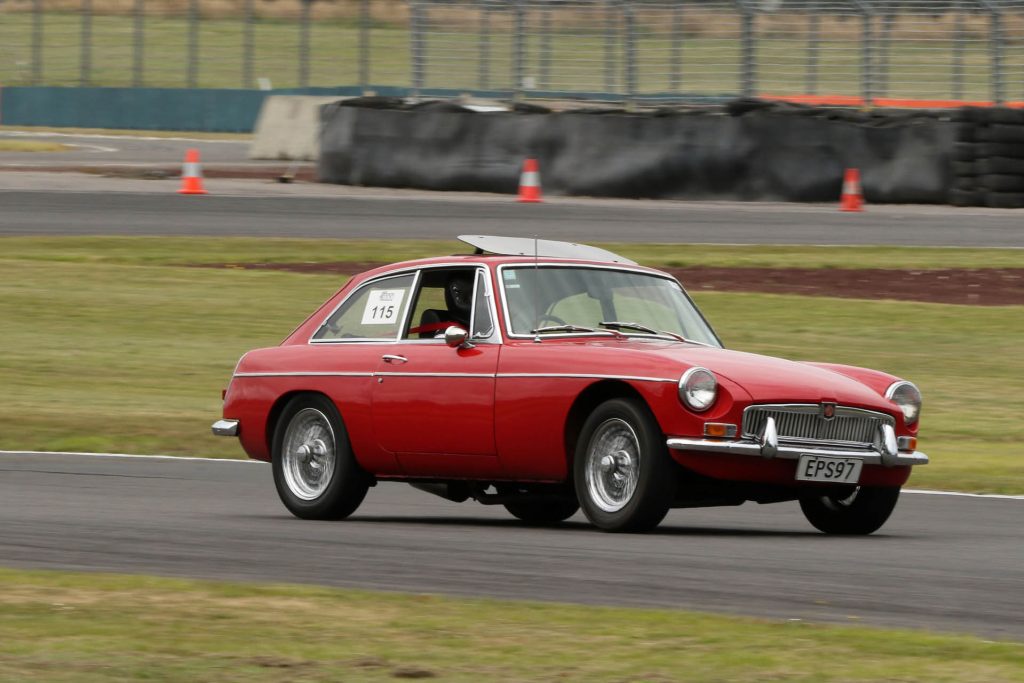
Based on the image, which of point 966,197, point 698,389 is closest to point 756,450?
point 698,389

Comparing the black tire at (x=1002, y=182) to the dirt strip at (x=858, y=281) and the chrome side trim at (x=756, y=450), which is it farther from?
the chrome side trim at (x=756, y=450)

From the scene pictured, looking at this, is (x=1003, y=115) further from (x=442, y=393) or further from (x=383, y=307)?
(x=442, y=393)

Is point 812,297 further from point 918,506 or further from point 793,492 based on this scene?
point 793,492

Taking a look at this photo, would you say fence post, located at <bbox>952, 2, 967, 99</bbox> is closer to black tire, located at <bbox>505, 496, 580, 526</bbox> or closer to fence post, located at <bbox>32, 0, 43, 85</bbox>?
black tire, located at <bbox>505, 496, 580, 526</bbox>

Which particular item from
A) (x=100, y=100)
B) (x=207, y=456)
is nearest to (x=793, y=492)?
(x=207, y=456)

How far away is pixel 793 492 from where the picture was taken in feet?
28.4

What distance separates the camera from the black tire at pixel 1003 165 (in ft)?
85.1

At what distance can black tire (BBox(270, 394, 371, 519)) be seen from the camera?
31.4 ft

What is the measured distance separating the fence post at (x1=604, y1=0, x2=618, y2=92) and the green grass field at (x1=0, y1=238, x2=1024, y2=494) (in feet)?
29.2

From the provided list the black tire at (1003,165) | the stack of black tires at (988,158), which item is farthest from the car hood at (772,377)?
the black tire at (1003,165)

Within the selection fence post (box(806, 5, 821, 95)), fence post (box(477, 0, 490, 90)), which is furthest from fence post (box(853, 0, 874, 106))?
fence post (box(477, 0, 490, 90))

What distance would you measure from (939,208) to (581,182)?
5.17 metres

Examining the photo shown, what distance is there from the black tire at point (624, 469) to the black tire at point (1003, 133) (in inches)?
711

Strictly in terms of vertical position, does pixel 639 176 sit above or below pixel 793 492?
above
